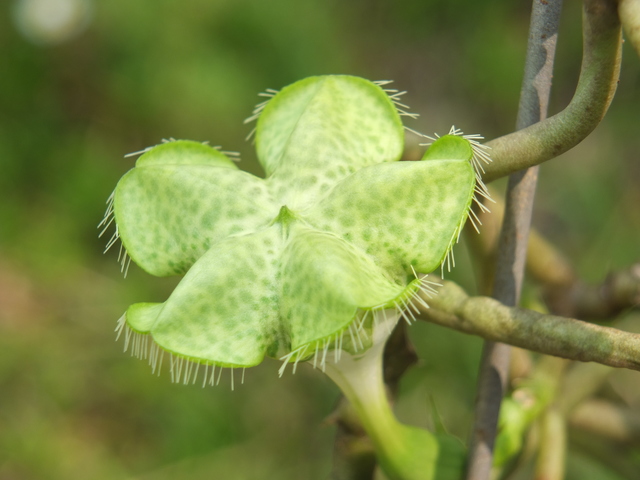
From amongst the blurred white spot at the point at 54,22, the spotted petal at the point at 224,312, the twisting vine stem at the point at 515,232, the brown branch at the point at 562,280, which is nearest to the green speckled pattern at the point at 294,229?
the spotted petal at the point at 224,312

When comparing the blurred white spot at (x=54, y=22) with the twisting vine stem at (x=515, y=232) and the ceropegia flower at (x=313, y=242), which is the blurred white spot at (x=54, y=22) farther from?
the twisting vine stem at (x=515, y=232)

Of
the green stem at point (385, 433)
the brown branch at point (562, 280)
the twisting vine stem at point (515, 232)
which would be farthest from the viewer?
the brown branch at point (562, 280)

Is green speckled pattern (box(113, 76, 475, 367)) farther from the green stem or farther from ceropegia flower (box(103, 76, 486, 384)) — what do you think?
the green stem

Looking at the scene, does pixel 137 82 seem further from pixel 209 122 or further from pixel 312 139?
pixel 312 139

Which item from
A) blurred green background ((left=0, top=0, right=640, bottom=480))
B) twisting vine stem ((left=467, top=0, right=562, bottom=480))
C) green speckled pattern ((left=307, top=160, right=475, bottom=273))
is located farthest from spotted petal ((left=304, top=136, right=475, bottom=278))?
blurred green background ((left=0, top=0, right=640, bottom=480))

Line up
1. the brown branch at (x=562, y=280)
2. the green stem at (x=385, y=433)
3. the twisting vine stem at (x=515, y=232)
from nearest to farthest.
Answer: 1. the twisting vine stem at (x=515, y=232)
2. the green stem at (x=385, y=433)
3. the brown branch at (x=562, y=280)

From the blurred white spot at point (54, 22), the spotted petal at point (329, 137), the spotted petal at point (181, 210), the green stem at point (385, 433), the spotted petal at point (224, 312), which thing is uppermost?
the blurred white spot at point (54, 22)

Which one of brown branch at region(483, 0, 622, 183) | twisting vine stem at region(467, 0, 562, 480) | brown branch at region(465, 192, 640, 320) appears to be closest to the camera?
brown branch at region(483, 0, 622, 183)
